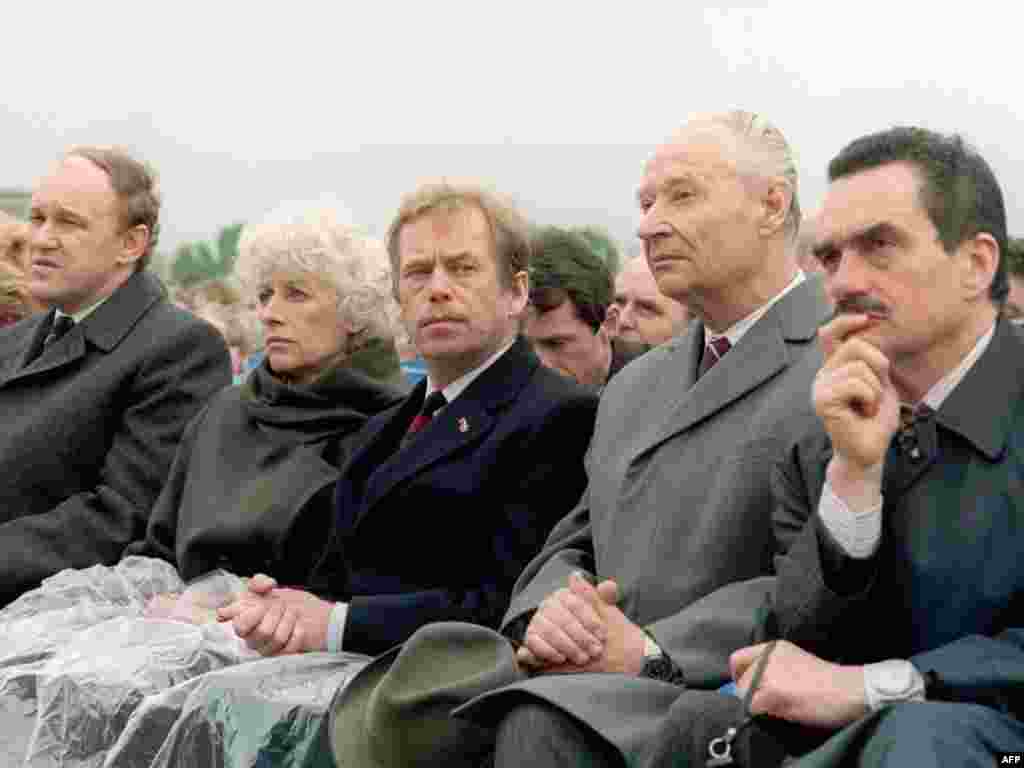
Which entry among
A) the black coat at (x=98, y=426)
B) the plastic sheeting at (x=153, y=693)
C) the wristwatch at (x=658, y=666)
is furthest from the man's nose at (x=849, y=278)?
the black coat at (x=98, y=426)

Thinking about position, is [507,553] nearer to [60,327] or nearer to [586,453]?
[586,453]

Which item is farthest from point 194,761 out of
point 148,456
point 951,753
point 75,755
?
point 951,753

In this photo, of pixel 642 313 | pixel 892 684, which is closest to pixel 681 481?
pixel 892 684

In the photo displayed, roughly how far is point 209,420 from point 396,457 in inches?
35.4

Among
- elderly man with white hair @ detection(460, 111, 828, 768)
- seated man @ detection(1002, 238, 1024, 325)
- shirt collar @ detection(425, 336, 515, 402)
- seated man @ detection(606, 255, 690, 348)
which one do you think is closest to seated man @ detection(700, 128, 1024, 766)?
elderly man with white hair @ detection(460, 111, 828, 768)

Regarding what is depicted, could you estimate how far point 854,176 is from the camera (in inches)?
138

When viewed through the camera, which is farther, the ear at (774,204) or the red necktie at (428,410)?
the red necktie at (428,410)

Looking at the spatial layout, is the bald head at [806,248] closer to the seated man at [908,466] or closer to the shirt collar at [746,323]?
the shirt collar at [746,323]

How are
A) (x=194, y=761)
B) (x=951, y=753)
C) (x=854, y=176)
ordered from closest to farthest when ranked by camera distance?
1. (x=951, y=753)
2. (x=854, y=176)
3. (x=194, y=761)

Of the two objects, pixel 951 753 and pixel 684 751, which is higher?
→ pixel 951 753

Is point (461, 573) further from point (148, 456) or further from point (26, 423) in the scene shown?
point (26, 423)

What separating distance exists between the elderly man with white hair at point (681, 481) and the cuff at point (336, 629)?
0.49m

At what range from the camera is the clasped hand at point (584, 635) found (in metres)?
3.70

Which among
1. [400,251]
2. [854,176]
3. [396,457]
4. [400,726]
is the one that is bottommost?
[400,726]
